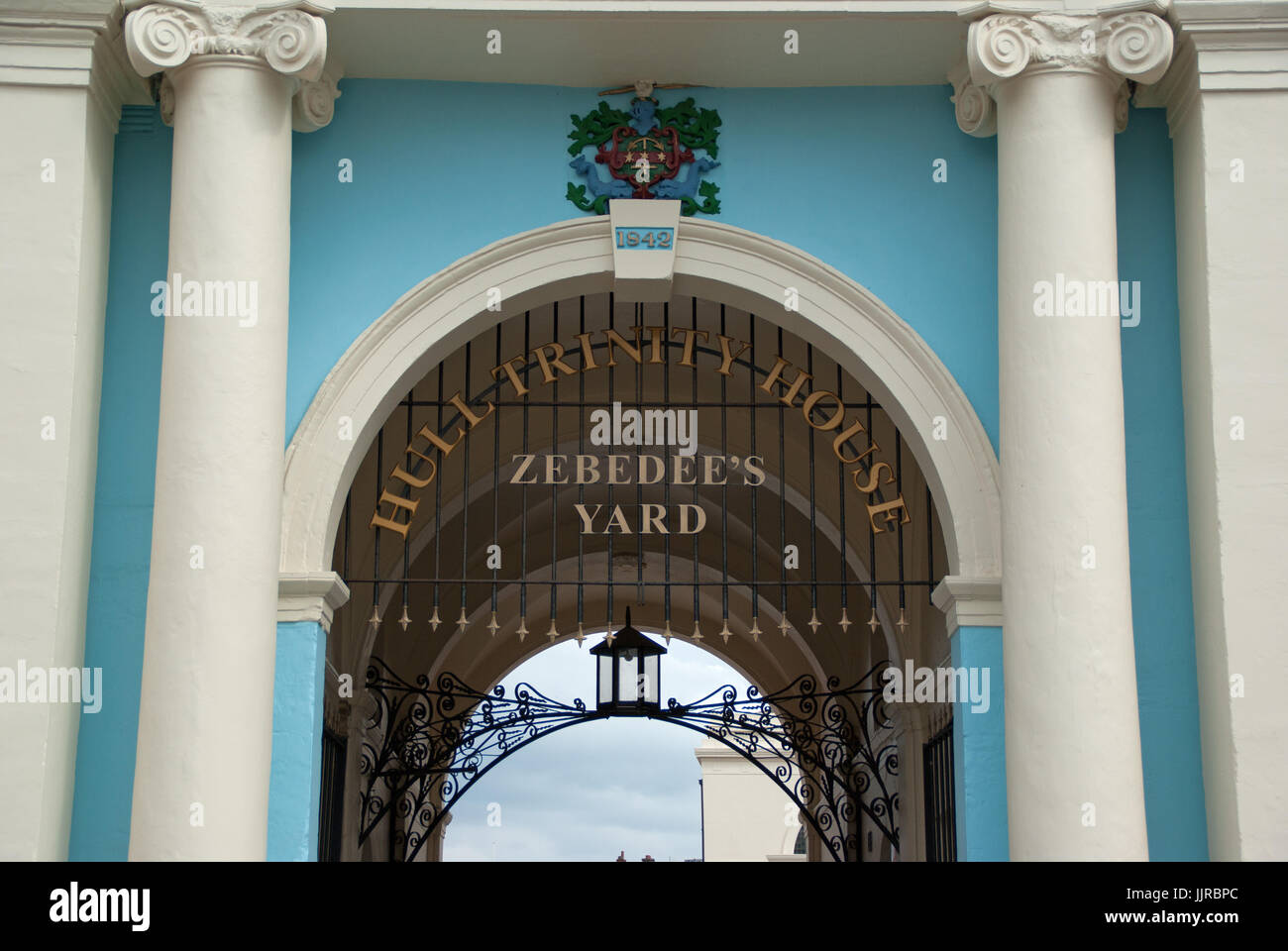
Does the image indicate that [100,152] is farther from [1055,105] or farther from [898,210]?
[1055,105]

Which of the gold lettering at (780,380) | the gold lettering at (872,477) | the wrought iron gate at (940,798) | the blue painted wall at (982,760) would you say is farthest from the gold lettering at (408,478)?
the wrought iron gate at (940,798)

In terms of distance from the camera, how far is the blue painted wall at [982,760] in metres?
8.91

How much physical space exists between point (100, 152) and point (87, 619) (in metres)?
2.36

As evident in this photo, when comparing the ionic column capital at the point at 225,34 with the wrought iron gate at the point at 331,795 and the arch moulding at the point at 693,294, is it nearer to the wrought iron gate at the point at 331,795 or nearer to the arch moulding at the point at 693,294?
the arch moulding at the point at 693,294

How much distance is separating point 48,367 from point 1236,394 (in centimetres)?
565

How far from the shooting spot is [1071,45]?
9.08m

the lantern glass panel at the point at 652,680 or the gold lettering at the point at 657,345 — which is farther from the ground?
the gold lettering at the point at 657,345

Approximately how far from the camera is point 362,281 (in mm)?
9734

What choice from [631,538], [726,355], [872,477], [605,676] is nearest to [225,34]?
[726,355]

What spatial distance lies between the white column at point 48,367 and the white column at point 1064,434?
4385 millimetres

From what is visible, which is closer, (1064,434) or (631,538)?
(1064,434)

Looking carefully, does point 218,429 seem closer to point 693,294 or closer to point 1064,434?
point 693,294

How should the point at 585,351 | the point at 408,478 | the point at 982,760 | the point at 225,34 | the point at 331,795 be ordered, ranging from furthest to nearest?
the point at 331,795 → the point at 585,351 → the point at 408,478 → the point at 225,34 → the point at 982,760

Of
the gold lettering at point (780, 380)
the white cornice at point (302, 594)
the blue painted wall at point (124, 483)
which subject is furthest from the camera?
the gold lettering at point (780, 380)
